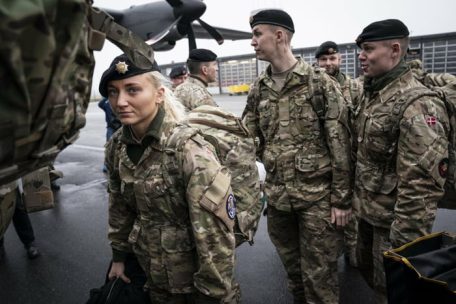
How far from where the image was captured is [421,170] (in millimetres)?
1993

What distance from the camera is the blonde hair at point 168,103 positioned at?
1.87 meters

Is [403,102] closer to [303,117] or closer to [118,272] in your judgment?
[303,117]

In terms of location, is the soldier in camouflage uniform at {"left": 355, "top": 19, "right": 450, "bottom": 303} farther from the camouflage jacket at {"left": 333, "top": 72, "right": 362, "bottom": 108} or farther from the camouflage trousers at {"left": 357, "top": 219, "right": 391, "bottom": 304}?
the camouflage jacket at {"left": 333, "top": 72, "right": 362, "bottom": 108}

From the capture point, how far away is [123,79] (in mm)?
1767

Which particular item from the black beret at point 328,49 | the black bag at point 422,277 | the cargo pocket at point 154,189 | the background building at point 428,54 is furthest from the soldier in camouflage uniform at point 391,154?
the background building at point 428,54

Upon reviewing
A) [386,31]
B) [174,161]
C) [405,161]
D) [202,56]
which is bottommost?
[405,161]

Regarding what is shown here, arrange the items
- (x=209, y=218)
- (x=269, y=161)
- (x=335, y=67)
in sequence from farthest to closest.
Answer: (x=335, y=67) < (x=269, y=161) < (x=209, y=218)

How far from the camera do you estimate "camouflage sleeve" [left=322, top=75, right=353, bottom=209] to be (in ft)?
8.38

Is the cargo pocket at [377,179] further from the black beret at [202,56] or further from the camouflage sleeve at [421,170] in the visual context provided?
the black beret at [202,56]

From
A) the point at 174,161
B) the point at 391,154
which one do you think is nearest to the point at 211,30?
the point at 391,154

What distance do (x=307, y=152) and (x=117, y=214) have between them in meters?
1.46

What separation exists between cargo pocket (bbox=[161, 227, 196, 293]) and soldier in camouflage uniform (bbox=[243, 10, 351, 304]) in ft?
3.89

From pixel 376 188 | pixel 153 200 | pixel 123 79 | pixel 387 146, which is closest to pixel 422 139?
pixel 387 146

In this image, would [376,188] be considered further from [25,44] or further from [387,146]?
[25,44]
